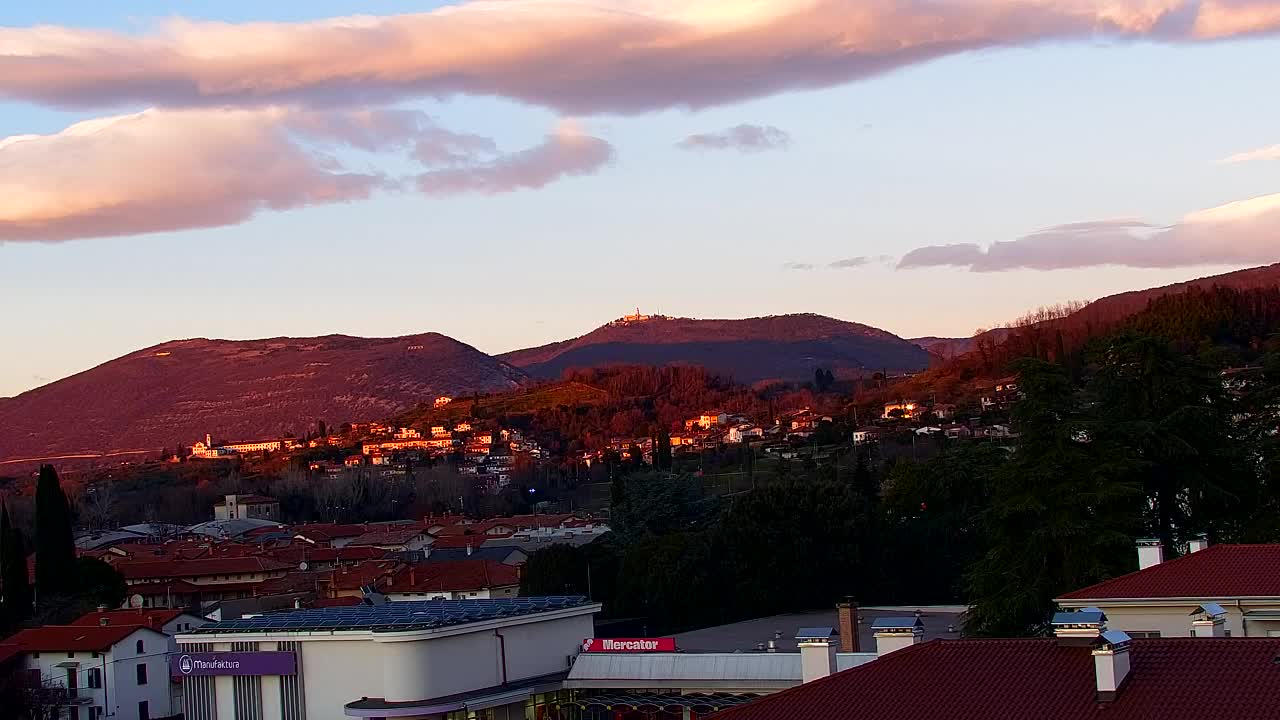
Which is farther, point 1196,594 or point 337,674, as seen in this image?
point 337,674

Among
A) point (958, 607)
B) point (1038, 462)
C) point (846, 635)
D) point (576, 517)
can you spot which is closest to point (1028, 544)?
point (1038, 462)

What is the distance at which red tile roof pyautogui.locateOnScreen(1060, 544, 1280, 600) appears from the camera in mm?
23156

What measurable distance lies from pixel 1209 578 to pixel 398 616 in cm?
1671

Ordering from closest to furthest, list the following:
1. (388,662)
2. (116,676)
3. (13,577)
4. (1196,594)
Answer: (1196,594)
(388,662)
(116,676)
(13,577)

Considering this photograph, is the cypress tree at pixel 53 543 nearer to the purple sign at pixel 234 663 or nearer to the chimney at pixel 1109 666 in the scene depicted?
the purple sign at pixel 234 663

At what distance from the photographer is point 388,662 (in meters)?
31.5

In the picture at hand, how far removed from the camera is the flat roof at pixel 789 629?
3822 cm

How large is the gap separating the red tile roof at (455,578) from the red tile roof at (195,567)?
391 inches

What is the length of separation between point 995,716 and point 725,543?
40.7 m

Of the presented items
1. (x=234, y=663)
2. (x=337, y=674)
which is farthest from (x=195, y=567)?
(x=337, y=674)

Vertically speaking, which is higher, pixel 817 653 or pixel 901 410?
pixel 901 410

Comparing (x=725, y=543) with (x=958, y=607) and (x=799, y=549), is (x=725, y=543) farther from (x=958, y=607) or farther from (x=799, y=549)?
(x=958, y=607)

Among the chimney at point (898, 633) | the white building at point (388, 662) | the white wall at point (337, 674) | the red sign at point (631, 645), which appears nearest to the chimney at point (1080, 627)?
the chimney at point (898, 633)

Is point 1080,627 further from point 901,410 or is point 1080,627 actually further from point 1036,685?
point 901,410
